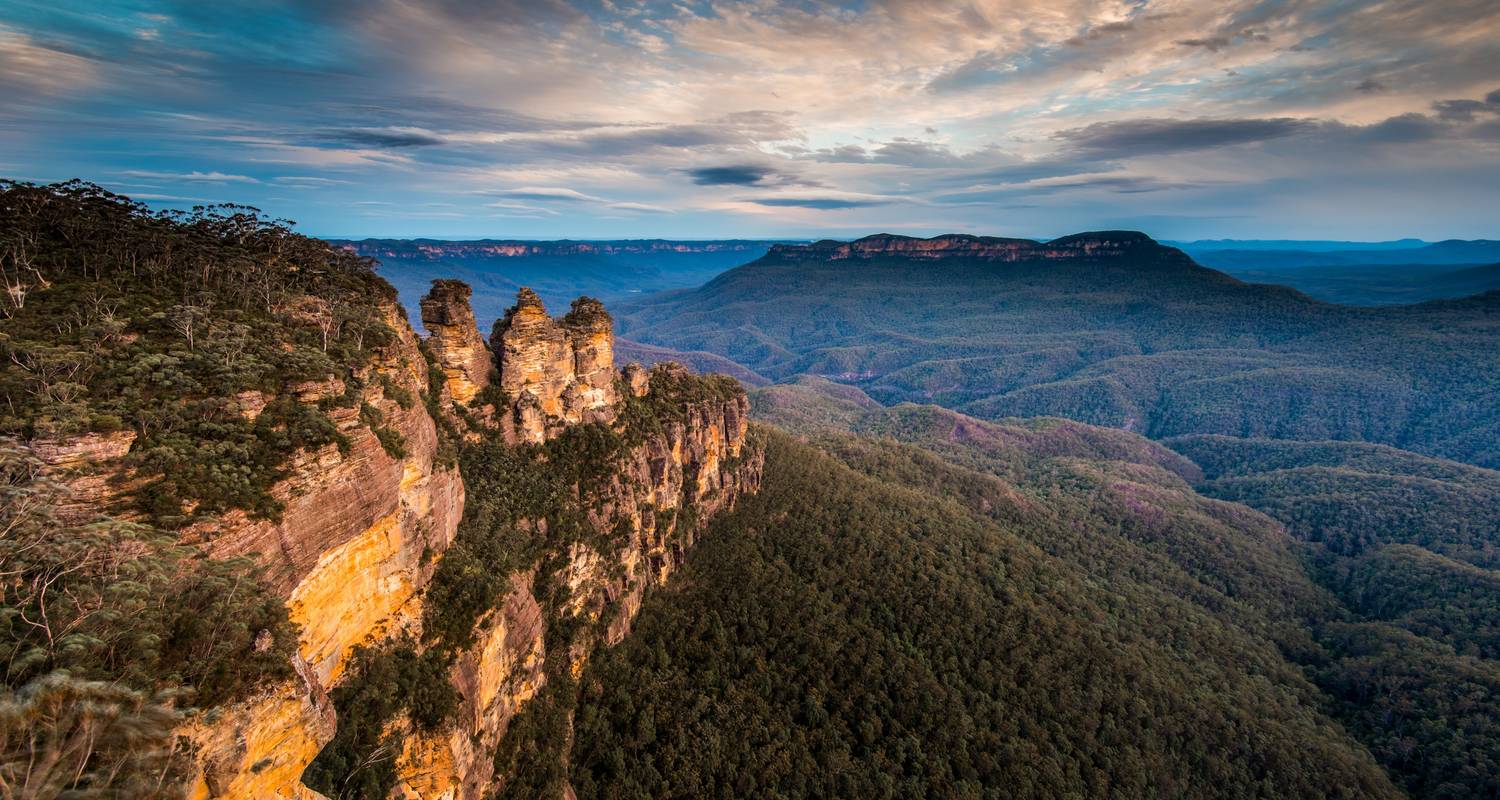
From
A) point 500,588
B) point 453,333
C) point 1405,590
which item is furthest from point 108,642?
point 1405,590

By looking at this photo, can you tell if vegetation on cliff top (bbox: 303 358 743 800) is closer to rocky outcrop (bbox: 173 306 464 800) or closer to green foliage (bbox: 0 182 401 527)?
rocky outcrop (bbox: 173 306 464 800)

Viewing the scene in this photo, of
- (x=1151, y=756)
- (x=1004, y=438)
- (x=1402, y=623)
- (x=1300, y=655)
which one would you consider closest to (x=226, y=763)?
(x=1151, y=756)

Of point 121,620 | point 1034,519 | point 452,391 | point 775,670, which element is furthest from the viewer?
point 1034,519

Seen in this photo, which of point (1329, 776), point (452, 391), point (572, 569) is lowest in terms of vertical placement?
point (1329, 776)

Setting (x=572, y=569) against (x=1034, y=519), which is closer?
(x=572, y=569)

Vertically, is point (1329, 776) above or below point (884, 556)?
below

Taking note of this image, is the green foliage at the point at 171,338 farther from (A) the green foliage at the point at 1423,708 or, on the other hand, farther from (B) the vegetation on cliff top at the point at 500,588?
(A) the green foliage at the point at 1423,708

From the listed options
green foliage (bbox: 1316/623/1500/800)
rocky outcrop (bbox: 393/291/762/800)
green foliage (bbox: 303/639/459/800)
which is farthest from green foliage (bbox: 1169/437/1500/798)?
green foliage (bbox: 303/639/459/800)

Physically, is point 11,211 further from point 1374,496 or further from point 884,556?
point 1374,496
